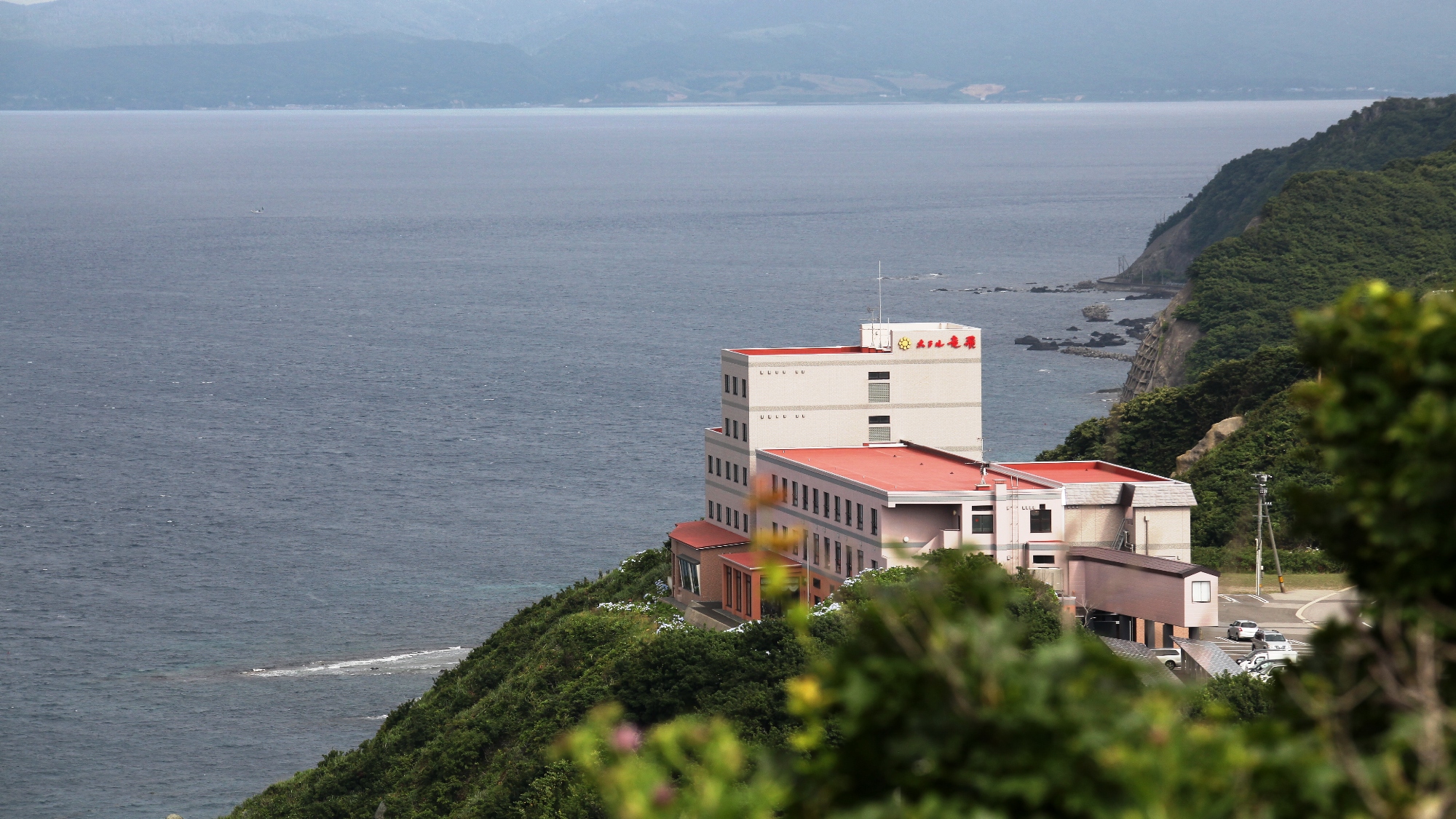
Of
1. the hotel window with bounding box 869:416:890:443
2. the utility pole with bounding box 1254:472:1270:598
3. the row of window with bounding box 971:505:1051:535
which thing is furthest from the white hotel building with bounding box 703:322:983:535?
the row of window with bounding box 971:505:1051:535

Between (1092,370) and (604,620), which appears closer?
(604,620)

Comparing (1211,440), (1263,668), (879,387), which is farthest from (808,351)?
(1263,668)

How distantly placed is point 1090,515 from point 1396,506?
158 feet

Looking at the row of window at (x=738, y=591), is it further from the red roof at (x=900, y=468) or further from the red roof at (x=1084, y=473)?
the red roof at (x=1084, y=473)

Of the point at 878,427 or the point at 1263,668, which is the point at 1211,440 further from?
the point at 1263,668

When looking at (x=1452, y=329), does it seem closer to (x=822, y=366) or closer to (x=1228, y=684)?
(x=1228, y=684)

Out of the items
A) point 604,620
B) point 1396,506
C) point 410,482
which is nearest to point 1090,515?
point 604,620

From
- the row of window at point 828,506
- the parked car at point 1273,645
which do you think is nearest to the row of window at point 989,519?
the row of window at point 828,506

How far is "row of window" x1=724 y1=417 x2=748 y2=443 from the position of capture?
2702 inches

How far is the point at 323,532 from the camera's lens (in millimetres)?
105125

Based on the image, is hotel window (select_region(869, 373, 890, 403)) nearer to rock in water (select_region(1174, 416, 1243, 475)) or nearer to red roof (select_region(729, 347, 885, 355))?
red roof (select_region(729, 347, 885, 355))

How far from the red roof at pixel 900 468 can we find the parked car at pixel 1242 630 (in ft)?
22.8

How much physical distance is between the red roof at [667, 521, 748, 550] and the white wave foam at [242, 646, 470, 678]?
57.1 feet

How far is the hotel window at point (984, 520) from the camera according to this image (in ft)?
186
